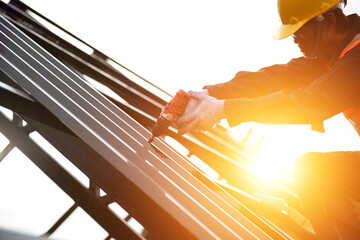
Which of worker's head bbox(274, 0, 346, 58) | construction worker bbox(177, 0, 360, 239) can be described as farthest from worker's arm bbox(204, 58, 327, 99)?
worker's head bbox(274, 0, 346, 58)

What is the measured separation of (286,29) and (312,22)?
0.23 meters

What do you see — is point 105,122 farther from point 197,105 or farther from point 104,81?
point 104,81

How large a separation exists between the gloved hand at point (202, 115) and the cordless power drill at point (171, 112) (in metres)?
0.05

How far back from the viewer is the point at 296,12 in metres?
2.32

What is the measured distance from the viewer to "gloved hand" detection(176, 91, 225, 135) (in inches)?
72.6

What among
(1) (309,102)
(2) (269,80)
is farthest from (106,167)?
(2) (269,80)

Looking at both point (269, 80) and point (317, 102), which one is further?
point (269, 80)

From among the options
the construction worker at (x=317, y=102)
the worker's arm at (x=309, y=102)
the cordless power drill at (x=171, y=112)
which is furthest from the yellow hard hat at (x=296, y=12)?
the cordless power drill at (x=171, y=112)

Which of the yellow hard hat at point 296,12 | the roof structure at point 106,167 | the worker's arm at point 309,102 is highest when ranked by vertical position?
the yellow hard hat at point 296,12

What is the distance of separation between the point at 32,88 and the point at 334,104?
1.75 meters

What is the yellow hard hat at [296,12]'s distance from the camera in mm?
2232

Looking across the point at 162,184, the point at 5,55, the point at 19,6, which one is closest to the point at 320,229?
the point at 162,184

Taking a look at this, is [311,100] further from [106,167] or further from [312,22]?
[106,167]

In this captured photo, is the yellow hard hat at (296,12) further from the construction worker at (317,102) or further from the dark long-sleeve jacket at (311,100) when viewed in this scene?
the dark long-sleeve jacket at (311,100)
